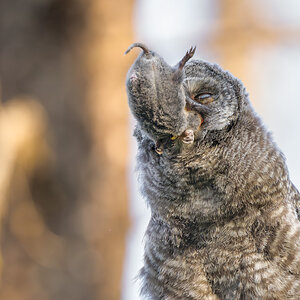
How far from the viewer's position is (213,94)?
339cm

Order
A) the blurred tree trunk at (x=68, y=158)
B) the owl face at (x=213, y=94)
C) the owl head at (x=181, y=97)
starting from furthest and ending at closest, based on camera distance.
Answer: the blurred tree trunk at (x=68, y=158)
the owl face at (x=213, y=94)
the owl head at (x=181, y=97)

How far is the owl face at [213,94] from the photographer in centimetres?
329

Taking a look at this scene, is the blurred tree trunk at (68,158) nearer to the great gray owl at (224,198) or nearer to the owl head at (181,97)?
the great gray owl at (224,198)

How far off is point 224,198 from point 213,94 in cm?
58

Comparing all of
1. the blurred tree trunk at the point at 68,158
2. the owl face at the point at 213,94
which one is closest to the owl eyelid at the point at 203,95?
the owl face at the point at 213,94

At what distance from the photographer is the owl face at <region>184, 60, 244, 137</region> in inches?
129

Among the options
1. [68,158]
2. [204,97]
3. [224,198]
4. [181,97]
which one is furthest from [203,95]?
[68,158]

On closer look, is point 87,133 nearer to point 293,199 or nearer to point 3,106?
point 3,106

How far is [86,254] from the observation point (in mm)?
5215

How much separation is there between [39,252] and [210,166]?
92.9 inches

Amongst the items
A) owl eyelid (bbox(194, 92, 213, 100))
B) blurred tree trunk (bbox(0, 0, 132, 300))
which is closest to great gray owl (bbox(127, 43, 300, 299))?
owl eyelid (bbox(194, 92, 213, 100))

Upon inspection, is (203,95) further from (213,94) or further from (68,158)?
(68,158)

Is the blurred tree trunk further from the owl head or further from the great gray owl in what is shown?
the owl head

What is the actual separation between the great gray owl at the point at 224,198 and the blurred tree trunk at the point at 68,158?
5.94ft
